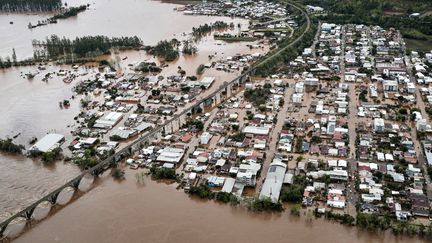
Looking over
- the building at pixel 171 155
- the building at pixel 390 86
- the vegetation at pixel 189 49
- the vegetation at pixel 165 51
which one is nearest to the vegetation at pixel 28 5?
the vegetation at pixel 165 51

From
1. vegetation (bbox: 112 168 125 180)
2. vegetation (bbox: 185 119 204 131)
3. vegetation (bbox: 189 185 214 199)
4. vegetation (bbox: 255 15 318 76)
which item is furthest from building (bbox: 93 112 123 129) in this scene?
vegetation (bbox: 255 15 318 76)

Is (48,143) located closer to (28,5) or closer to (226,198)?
(226,198)

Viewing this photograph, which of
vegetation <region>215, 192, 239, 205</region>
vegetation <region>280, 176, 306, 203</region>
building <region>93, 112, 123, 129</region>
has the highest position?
building <region>93, 112, 123, 129</region>

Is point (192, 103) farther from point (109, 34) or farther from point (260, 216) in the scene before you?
point (109, 34)

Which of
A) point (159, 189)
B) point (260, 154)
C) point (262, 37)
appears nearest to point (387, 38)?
point (262, 37)

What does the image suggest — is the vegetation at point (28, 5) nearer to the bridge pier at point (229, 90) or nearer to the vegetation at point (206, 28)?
the vegetation at point (206, 28)

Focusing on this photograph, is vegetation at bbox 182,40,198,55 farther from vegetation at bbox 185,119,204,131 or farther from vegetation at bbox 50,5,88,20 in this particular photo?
vegetation at bbox 50,5,88,20

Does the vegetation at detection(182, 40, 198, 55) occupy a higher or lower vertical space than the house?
higher
